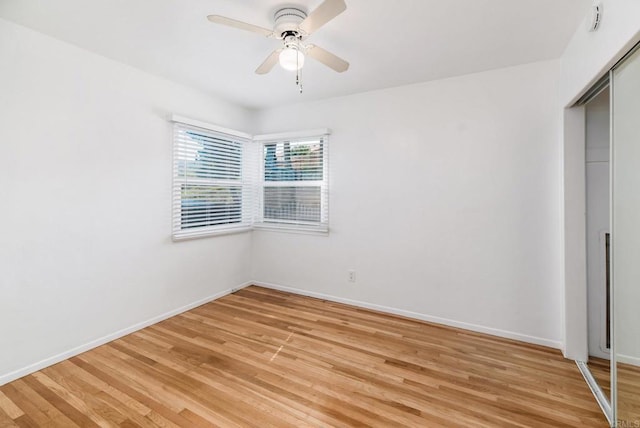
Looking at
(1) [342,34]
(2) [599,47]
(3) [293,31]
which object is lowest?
(2) [599,47]

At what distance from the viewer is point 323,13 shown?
1.53m

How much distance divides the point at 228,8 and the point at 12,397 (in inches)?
111

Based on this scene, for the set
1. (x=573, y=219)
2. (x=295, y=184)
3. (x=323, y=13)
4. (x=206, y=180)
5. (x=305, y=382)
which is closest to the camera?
(x=323, y=13)

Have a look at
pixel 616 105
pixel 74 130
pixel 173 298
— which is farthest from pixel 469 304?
pixel 74 130

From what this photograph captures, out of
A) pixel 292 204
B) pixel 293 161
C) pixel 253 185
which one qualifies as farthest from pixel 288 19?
pixel 253 185

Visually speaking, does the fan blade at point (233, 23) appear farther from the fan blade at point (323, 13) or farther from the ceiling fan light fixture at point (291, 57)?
the fan blade at point (323, 13)

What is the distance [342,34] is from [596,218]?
2307 millimetres

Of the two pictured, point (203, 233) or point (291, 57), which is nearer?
point (291, 57)

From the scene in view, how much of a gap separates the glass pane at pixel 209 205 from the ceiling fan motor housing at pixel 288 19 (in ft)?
6.66

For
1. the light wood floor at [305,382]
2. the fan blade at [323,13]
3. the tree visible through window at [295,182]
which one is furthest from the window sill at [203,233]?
the fan blade at [323,13]

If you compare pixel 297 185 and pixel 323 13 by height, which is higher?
pixel 323 13

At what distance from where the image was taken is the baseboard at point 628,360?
4.46ft

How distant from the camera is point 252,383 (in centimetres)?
197

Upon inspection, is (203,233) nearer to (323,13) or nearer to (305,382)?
(305,382)
